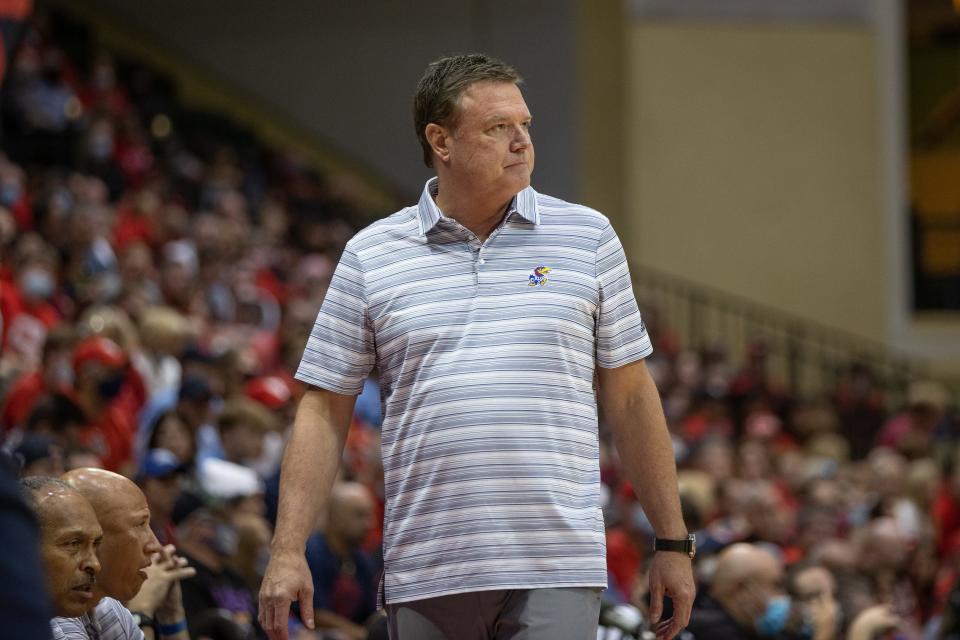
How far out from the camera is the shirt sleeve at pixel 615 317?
3104 millimetres

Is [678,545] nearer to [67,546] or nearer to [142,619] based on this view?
[67,546]

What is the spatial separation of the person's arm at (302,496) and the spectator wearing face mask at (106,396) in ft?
11.8

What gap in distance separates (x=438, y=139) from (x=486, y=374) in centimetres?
51

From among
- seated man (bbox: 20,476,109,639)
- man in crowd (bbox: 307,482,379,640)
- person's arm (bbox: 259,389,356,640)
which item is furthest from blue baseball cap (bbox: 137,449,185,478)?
person's arm (bbox: 259,389,356,640)

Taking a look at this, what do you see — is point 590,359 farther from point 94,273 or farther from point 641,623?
point 94,273

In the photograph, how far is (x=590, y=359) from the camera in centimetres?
309

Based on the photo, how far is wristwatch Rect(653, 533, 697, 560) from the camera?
308 cm

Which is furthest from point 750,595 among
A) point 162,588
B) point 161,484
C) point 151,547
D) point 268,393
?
point 268,393

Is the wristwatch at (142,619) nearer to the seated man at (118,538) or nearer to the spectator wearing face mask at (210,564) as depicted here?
the seated man at (118,538)

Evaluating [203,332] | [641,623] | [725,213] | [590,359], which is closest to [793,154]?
[725,213]

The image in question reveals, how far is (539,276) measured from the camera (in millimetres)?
3055

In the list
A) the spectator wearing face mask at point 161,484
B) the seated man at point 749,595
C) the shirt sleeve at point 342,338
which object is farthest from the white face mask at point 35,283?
the shirt sleeve at point 342,338

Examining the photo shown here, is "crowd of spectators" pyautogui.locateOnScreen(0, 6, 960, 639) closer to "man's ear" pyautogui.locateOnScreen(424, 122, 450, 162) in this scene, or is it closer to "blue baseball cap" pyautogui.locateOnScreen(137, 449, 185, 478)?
"blue baseball cap" pyautogui.locateOnScreen(137, 449, 185, 478)

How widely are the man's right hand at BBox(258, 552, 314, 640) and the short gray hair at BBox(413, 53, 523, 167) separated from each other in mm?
875
